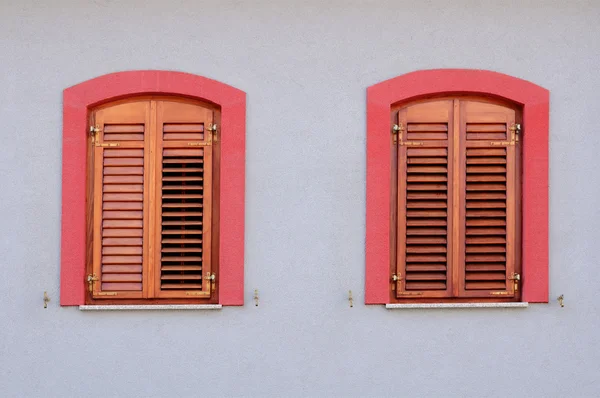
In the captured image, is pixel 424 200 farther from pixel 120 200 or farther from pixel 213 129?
pixel 120 200

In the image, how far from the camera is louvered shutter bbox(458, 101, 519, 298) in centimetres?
657

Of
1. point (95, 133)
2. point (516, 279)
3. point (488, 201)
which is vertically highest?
point (95, 133)

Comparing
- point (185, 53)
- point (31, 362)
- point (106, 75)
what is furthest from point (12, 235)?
point (185, 53)

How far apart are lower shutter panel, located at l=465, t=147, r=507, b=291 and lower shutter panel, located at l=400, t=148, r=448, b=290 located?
0.18 meters

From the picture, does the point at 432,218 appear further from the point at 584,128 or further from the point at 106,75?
the point at 106,75

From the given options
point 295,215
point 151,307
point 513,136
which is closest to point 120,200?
point 151,307

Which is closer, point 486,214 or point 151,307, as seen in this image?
point 151,307

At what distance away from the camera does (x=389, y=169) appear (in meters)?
6.52

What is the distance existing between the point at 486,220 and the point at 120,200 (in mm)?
2795

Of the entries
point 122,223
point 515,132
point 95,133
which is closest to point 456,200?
point 515,132

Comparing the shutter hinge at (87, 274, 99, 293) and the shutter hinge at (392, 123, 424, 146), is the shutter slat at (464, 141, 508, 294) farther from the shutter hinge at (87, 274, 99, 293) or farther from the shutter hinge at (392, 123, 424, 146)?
the shutter hinge at (87, 274, 99, 293)

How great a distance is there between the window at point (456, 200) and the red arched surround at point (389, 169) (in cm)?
11

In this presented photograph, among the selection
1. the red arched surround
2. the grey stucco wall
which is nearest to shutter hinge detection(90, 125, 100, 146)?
the grey stucco wall

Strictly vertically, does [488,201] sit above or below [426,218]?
above
